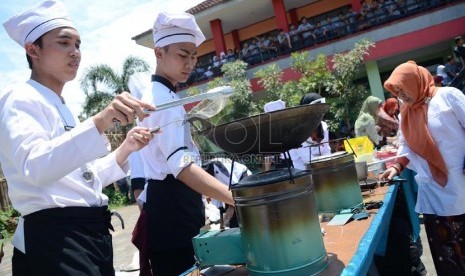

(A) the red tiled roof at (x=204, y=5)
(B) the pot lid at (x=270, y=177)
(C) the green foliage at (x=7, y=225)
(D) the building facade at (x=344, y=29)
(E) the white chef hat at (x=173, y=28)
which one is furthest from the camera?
(A) the red tiled roof at (x=204, y=5)

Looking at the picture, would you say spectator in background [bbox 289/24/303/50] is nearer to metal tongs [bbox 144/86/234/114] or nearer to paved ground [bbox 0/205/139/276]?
paved ground [bbox 0/205/139/276]

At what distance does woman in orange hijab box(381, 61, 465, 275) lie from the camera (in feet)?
8.94

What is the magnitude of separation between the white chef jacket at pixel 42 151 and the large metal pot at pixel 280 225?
54cm

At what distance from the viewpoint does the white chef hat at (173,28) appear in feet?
6.34

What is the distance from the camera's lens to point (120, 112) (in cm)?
128

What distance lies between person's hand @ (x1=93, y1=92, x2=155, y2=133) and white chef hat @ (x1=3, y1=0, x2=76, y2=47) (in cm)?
49

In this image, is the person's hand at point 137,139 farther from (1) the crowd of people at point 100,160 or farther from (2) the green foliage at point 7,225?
Result: (2) the green foliage at point 7,225

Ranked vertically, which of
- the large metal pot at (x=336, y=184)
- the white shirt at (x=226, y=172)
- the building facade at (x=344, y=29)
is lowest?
the large metal pot at (x=336, y=184)

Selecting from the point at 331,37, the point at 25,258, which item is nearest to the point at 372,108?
the point at 25,258

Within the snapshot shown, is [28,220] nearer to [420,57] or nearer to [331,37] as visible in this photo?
[331,37]

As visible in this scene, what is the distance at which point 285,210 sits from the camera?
1311 mm

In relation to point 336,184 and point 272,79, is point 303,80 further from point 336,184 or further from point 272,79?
point 336,184

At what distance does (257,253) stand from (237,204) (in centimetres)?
18

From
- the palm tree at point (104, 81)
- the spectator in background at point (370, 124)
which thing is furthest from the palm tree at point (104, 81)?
the spectator in background at point (370, 124)
